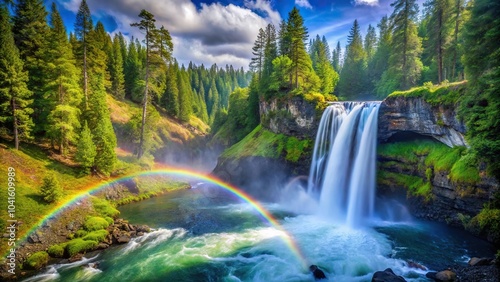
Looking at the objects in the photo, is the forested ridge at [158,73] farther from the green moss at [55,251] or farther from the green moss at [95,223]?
the green moss at [55,251]

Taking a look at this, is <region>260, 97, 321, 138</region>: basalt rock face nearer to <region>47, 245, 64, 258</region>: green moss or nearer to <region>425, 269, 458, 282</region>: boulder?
<region>425, 269, 458, 282</region>: boulder

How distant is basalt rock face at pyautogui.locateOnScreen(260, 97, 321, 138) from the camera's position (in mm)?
35562

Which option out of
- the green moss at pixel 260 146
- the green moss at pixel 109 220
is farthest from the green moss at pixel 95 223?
the green moss at pixel 260 146

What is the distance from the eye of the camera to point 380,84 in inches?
1763

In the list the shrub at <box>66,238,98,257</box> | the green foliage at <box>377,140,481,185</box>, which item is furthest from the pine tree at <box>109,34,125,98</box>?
the green foliage at <box>377,140,481,185</box>

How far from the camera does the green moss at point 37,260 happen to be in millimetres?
15344

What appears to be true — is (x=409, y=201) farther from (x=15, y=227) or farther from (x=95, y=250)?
(x=15, y=227)

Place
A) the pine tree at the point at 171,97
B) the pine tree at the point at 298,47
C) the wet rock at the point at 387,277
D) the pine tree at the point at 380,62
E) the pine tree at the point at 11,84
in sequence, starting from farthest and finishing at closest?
the pine tree at the point at 171,97
the pine tree at the point at 380,62
the pine tree at the point at 298,47
the pine tree at the point at 11,84
the wet rock at the point at 387,277

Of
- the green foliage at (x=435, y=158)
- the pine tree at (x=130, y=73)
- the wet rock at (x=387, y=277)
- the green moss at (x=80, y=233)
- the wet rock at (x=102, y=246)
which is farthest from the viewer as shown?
the pine tree at (x=130, y=73)

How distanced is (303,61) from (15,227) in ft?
129

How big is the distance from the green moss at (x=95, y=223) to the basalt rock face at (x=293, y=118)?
2682cm

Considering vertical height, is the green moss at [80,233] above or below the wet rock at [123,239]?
above

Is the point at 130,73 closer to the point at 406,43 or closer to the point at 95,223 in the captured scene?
the point at 95,223

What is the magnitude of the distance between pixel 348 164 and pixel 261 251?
15646mm
